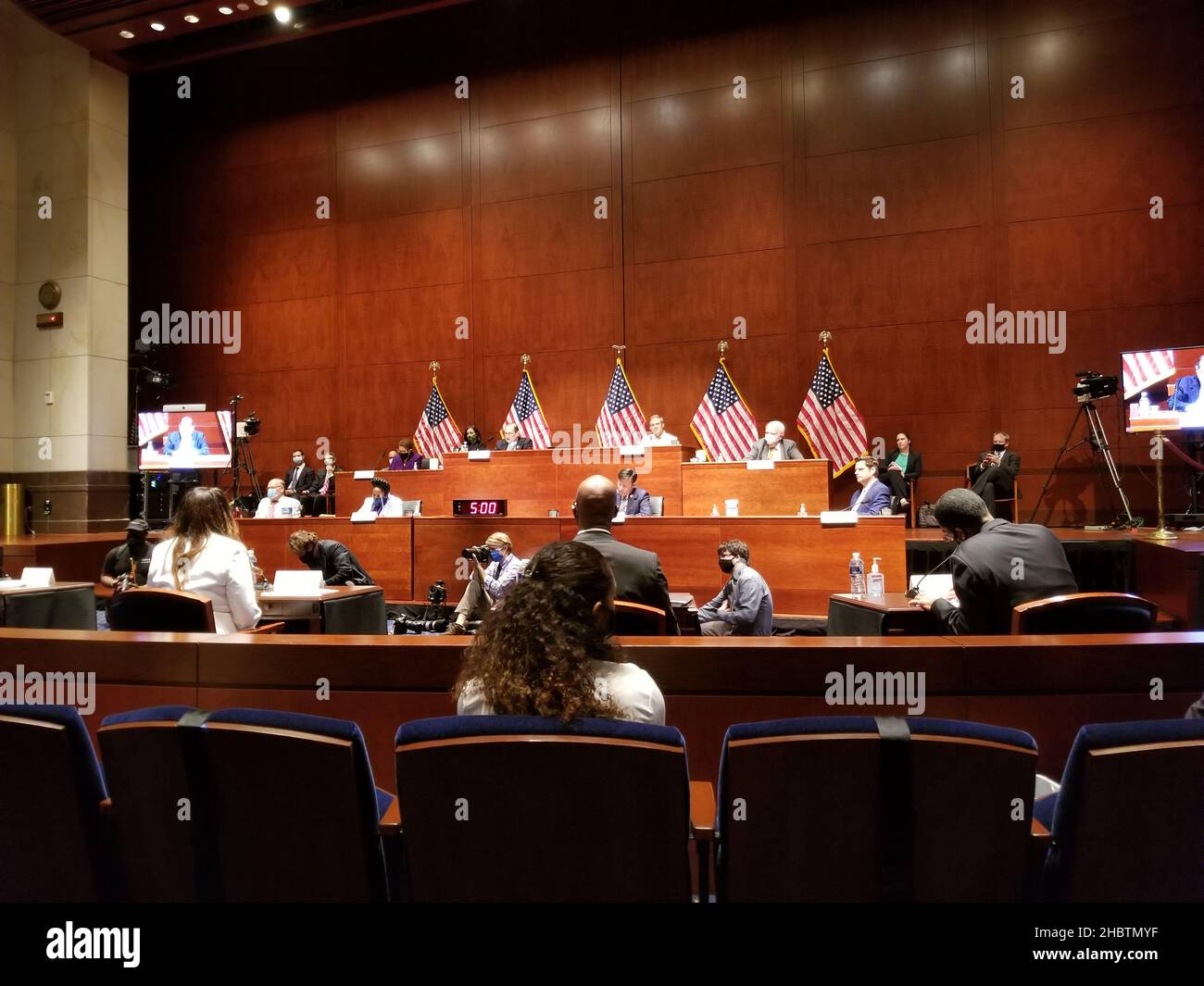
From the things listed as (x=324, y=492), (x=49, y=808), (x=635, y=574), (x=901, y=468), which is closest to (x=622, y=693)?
(x=49, y=808)

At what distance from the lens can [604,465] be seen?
7309 mm

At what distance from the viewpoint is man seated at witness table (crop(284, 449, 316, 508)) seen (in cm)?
964

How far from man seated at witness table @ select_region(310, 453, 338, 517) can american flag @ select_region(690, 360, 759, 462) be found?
4452mm

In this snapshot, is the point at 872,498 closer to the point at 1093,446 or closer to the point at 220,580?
the point at 1093,446

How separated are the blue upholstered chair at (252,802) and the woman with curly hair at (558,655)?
0.80ft

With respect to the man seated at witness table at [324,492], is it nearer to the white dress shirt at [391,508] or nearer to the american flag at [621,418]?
the white dress shirt at [391,508]

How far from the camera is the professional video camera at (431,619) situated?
593 centimetres

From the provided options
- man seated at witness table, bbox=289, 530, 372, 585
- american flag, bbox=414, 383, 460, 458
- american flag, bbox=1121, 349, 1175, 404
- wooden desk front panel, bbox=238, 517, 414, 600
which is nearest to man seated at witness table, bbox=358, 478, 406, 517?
wooden desk front panel, bbox=238, 517, 414, 600

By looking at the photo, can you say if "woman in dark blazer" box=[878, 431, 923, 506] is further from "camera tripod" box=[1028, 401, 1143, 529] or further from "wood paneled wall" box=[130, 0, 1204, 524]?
"camera tripod" box=[1028, 401, 1143, 529]

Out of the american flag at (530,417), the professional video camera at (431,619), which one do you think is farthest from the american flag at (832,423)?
the professional video camera at (431,619)

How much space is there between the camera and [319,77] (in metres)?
10.8
